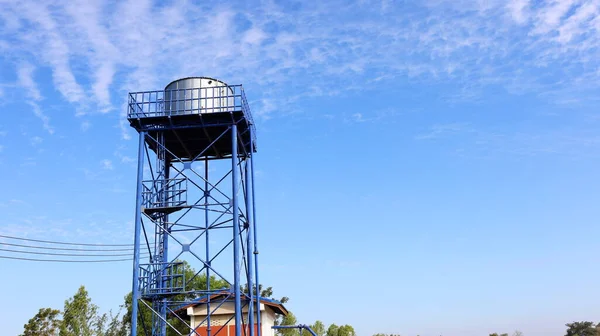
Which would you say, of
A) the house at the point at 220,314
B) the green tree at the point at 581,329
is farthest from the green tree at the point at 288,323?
the green tree at the point at 581,329

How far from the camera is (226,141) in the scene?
78.2 feet

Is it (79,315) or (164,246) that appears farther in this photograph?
(79,315)

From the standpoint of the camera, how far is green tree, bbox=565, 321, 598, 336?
73581 mm

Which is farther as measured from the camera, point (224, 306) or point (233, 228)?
point (224, 306)

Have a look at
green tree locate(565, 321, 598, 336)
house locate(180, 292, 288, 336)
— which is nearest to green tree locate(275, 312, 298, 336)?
house locate(180, 292, 288, 336)

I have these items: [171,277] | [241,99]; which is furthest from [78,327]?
[241,99]

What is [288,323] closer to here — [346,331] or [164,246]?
[346,331]

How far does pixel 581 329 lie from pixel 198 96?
2921 inches

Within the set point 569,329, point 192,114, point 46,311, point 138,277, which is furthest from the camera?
point 569,329

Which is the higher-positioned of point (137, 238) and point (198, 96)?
point (198, 96)

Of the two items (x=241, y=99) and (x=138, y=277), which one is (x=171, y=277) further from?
(x=241, y=99)

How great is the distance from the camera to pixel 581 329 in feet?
250

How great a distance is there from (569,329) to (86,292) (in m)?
67.7

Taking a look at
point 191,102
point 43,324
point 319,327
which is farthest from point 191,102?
point 319,327
